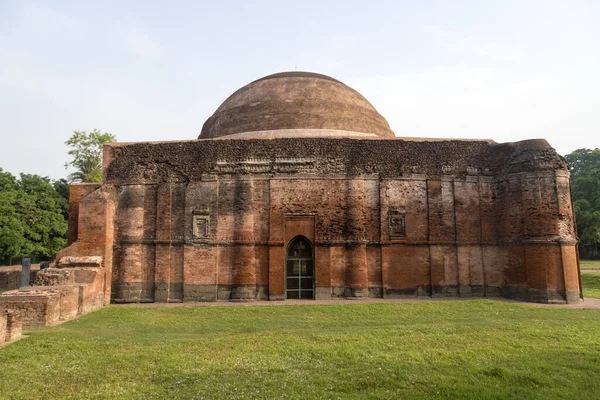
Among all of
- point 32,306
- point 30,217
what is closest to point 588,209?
point 32,306

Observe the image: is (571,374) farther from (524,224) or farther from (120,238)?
(120,238)

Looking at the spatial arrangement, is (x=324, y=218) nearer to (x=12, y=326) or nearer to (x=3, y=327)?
(x=12, y=326)

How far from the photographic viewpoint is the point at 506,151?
14.1m

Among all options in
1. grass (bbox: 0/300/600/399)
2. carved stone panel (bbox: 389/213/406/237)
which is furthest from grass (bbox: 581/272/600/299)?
carved stone panel (bbox: 389/213/406/237)

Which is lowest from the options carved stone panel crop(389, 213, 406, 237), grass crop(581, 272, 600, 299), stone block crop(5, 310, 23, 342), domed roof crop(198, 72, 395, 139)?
grass crop(581, 272, 600, 299)

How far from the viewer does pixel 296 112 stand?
1708 cm

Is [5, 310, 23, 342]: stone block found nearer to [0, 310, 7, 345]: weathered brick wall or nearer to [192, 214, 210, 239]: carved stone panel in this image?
[0, 310, 7, 345]: weathered brick wall

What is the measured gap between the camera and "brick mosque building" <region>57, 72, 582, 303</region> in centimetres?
1326

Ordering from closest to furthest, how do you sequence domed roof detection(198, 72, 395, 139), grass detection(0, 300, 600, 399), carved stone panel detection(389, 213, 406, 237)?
1. grass detection(0, 300, 600, 399)
2. carved stone panel detection(389, 213, 406, 237)
3. domed roof detection(198, 72, 395, 139)

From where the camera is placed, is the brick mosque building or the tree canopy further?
the tree canopy

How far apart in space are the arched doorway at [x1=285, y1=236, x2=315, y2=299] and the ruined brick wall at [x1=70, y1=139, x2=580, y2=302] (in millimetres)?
367

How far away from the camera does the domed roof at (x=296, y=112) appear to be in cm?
1678

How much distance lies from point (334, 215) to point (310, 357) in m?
7.13

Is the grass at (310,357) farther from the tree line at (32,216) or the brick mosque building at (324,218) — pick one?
the tree line at (32,216)
